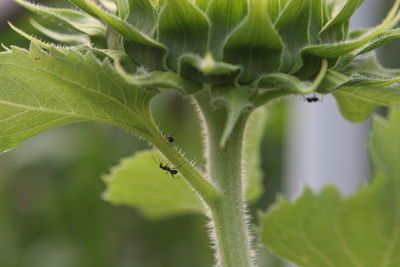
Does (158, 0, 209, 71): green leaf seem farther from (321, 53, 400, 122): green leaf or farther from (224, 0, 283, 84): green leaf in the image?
(321, 53, 400, 122): green leaf

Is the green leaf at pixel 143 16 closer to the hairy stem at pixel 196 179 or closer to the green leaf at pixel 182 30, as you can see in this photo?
the green leaf at pixel 182 30

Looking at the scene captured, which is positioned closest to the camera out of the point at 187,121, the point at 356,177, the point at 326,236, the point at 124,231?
the point at 326,236

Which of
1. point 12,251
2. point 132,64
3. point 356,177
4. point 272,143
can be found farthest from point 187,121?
point 132,64

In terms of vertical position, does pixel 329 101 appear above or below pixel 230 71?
above

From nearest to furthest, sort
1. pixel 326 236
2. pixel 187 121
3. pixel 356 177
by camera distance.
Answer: pixel 326 236
pixel 356 177
pixel 187 121

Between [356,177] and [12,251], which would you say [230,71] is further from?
[356,177]

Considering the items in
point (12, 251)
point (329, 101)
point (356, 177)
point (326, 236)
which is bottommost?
point (326, 236)

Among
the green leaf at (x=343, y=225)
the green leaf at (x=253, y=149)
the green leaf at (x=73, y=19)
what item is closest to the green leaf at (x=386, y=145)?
the green leaf at (x=343, y=225)

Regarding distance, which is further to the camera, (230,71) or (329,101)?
(329,101)
